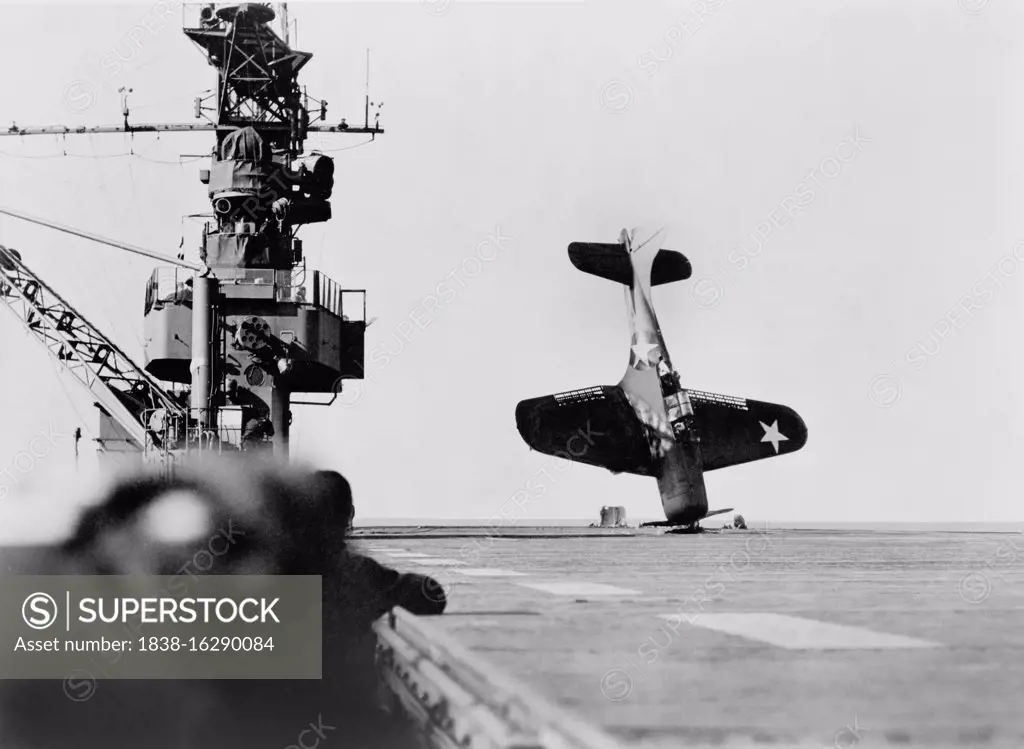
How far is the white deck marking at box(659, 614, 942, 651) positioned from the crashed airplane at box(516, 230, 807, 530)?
32.5m

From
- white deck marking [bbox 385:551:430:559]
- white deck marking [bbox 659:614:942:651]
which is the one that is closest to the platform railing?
white deck marking [bbox 659:614:942:651]

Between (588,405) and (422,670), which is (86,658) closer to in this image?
(422,670)

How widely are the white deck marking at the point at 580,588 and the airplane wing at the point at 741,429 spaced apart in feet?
111

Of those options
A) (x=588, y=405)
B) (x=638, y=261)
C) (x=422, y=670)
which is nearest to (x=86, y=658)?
(x=422, y=670)

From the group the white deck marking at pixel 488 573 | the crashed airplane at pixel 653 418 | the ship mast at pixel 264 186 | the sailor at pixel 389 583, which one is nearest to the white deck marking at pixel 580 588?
the white deck marking at pixel 488 573

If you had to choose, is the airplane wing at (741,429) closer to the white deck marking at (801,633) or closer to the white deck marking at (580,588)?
the white deck marking at (580,588)

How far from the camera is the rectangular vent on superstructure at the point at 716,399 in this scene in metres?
50.7

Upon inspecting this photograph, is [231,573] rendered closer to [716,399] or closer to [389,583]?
Answer: [389,583]

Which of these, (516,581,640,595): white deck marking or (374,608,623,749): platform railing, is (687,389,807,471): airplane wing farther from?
(374,608,623,749): platform railing

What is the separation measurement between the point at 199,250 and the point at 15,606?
27.2 metres

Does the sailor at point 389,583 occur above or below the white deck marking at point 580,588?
above

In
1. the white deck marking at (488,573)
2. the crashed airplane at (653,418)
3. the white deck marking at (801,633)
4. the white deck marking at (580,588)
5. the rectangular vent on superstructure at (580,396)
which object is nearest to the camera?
the white deck marking at (801,633)

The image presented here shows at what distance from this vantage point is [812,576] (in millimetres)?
Answer: 19766

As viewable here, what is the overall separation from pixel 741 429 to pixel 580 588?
120ft
